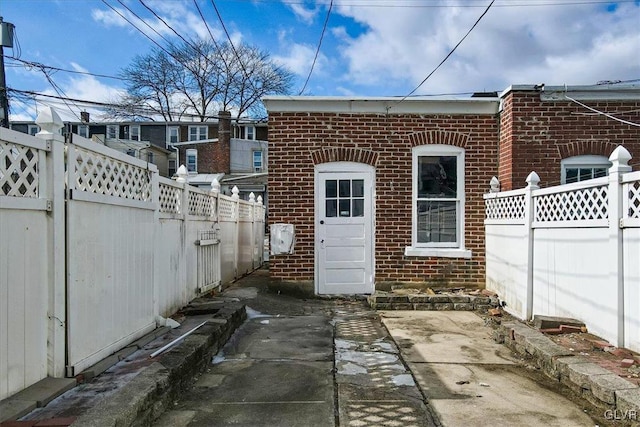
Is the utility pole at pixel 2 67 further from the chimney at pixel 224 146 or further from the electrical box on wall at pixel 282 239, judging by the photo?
the chimney at pixel 224 146

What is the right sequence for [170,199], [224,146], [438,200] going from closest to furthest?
[170,199] < [438,200] < [224,146]

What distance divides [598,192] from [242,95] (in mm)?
28788

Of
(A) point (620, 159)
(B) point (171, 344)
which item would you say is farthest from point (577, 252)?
(B) point (171, 344)

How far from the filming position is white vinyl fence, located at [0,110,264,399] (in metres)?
3.08

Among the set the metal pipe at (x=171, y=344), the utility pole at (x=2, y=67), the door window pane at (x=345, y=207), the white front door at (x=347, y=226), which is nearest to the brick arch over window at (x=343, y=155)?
the white front door at (x=347, y=226)

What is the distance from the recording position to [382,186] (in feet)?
28.4

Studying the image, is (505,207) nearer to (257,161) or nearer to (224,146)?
(224,146)

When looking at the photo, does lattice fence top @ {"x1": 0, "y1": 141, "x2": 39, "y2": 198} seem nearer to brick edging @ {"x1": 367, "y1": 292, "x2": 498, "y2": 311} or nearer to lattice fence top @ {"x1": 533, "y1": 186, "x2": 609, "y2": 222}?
lattice fence top @ {"x1": 533, "y1": 186, "x2": 609, "y2": 222}

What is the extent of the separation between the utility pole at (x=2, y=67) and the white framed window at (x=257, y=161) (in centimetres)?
2071

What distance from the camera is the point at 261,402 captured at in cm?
389

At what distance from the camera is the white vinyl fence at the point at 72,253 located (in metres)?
3.08

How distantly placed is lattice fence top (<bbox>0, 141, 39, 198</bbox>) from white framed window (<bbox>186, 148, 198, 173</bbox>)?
30.6m

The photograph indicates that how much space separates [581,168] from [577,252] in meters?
3.33

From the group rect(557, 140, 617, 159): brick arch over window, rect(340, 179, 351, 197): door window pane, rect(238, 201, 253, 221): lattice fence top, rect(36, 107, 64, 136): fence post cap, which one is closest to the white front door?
rect(340, 179, 351, 197): door window pane
